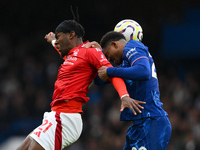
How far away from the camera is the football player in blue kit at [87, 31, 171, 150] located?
165 inches

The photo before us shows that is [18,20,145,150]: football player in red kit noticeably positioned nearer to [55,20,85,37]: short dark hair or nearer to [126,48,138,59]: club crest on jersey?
[55,20,85,37]: short dark hair

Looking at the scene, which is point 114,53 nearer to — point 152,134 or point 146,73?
point 146,73

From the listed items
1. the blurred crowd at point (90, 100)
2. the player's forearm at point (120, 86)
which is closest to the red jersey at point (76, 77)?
the player's forearm at point (120, 86)

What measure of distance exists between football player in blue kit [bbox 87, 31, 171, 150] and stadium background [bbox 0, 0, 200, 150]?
17.6 ft

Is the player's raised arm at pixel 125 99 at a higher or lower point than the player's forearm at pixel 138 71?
lower

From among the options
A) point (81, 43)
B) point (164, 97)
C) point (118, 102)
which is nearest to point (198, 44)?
point (164, 97)

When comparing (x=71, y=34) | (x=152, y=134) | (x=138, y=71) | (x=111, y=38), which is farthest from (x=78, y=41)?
(x=152, y=134)

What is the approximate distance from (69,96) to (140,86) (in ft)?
2.74

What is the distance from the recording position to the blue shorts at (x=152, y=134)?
425cm

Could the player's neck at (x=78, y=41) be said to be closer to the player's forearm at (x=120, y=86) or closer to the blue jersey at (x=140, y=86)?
the blue jersey at (x=140, y=86)

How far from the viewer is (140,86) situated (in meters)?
4.42

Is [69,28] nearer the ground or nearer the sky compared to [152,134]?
nearer the sky

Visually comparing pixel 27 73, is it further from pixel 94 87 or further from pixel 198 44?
pixel 198 44

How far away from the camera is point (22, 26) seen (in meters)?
14.8
